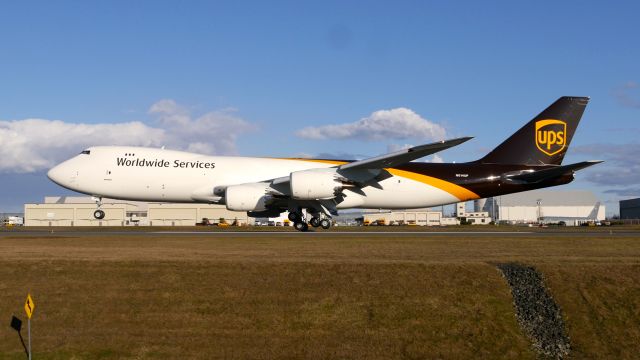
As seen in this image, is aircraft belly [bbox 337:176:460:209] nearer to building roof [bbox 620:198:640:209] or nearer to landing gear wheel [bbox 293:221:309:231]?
landing gear wheel [bbox 293:221:309:231]

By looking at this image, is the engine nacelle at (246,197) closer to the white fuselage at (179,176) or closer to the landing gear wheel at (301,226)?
the white fuselage at (179,176)

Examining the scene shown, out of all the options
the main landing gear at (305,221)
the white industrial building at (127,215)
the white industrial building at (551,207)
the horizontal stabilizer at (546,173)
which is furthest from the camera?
the white industrial building at (551,207)

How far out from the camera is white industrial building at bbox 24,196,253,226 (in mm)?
97625

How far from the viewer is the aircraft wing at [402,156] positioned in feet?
124

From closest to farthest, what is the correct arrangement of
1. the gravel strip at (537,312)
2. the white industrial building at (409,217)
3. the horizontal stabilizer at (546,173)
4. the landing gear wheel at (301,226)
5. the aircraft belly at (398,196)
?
the gravel strip at (537,312) < the horizontal stabilizer at (546,173) < the aircraft belly at (398,196) < the landing gear wheel at (301,226) < the white industrial building at (409,217)

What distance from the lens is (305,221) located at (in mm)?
46062

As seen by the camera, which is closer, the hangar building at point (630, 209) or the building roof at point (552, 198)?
the hangar building at point (630, 209)

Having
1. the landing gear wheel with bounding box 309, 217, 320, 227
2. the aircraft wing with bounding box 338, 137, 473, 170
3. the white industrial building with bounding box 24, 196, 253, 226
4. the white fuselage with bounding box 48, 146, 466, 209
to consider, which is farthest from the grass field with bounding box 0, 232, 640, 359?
the white industrial building with bounding box 24, 196, 253, 226

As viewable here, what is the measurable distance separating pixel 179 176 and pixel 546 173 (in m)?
24.8

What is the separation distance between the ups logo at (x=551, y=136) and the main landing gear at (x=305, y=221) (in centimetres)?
1642

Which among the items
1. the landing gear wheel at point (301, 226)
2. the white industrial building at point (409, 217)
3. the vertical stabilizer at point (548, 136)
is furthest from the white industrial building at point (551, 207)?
the landing gear wheel at point (301, 226)

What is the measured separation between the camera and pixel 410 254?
29047 mm

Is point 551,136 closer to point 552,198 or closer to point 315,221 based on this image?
point 315,221

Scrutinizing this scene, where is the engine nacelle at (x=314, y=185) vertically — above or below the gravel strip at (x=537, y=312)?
above
